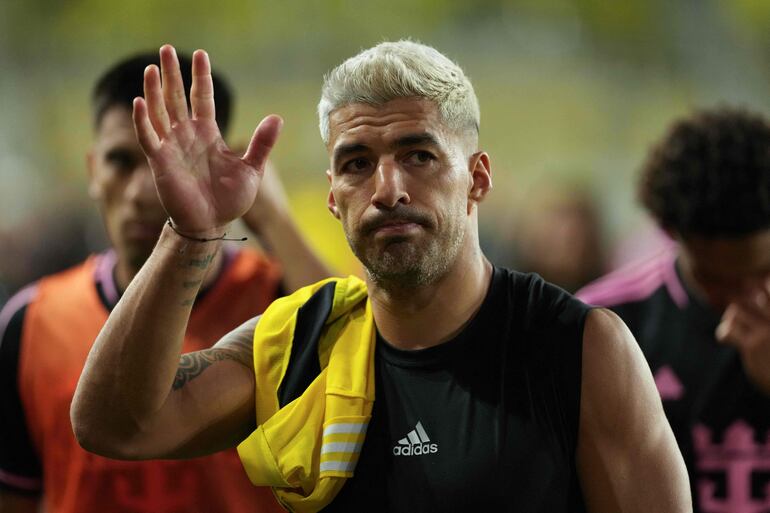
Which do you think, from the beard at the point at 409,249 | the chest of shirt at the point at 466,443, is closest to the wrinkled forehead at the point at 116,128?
the beard at the point at 409,249

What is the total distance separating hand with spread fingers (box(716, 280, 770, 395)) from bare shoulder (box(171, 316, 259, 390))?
1.31 meters

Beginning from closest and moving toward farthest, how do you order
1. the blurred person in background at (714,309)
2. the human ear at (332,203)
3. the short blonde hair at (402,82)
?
the short blonde hair at (402,82) < the human ear at (332,203) < the blurred person in background at (714,309)

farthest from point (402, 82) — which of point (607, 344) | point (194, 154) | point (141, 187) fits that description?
point (141, 187)

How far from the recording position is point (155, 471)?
3.23m

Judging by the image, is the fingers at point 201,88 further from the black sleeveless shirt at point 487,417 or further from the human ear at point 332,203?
the black sleeveless shirt at point 487,417

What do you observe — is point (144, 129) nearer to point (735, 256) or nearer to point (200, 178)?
point (200, 178)

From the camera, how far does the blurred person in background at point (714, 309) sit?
333cm

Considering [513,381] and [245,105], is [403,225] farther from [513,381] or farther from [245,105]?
[245,105]

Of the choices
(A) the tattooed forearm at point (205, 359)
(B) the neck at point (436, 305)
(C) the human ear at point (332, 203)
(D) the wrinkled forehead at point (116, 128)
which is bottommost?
(A) the tattooed forearm at point (205, 359)

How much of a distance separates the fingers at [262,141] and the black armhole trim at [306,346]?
365 mm

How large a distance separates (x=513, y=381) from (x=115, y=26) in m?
7.05

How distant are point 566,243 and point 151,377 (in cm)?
367

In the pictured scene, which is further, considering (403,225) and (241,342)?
(241,342)

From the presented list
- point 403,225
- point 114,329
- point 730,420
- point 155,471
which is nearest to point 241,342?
point 114,329
